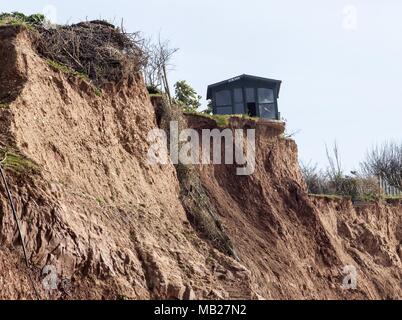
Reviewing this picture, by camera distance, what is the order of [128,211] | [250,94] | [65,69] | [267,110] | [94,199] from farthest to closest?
[250,94] → [267,110] → [65,69] → [128,211] → [94,199]

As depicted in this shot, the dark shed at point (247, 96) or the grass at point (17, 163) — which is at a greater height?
the dark shed at point (247, 96)

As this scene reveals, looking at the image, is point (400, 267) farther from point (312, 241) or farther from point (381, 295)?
point (312, 241)

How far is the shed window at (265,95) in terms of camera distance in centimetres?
3475

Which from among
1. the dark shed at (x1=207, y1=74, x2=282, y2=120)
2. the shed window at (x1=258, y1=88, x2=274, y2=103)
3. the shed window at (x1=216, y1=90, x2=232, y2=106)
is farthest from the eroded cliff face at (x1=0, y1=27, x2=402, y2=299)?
the shed window at (x1=216, y1=90, x2=232, y2=106)

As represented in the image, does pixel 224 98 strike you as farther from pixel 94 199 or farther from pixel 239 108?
pixel 94 199

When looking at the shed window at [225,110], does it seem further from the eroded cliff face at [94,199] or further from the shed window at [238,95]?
the eroded cliff face at [94,199]

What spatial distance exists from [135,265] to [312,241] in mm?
10873

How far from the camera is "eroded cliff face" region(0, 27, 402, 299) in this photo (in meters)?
17.4

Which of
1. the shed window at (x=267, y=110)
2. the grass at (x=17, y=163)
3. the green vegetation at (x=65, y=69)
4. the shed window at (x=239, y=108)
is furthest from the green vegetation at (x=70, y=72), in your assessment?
the shed window at (x=267, y=110)

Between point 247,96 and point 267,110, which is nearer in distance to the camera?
point 267,110

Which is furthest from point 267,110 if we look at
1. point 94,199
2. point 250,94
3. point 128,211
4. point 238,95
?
point 94,199

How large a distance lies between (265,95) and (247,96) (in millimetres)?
660

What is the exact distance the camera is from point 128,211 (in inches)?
827
